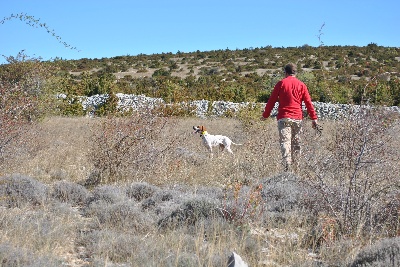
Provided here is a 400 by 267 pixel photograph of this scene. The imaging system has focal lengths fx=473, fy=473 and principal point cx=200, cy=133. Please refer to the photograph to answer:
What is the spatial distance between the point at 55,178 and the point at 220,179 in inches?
103

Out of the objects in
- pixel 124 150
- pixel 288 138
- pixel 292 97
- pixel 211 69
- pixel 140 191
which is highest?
pixel 211 69

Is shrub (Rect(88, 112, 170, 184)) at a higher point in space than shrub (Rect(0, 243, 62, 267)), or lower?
higher

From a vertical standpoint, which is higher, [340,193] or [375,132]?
[375,132]

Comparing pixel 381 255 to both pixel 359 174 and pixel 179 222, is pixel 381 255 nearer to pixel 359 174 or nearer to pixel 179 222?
pixel 359 174

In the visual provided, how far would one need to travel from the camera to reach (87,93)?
29.2 metres

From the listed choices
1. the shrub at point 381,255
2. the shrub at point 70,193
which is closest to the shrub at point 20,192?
the shrub at point 70,193

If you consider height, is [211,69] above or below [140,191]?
above

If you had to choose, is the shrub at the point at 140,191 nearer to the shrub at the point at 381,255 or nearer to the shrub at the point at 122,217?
the shrub at the point at 122,217

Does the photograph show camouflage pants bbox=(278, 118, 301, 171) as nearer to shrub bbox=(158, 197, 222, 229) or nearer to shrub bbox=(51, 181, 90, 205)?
shrub bbox=(158, 197, 222, 229)

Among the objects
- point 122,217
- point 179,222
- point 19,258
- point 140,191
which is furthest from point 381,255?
point 140,191

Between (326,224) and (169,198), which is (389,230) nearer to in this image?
(326,224)

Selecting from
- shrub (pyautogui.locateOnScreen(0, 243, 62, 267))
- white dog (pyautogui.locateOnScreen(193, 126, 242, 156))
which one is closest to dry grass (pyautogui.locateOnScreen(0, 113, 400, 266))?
shrub (pyautogui.locateOnScreen(0, 243, 62, 267))

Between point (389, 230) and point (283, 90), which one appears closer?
point (389, 230)

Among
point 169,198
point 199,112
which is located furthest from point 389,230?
point 199,112
